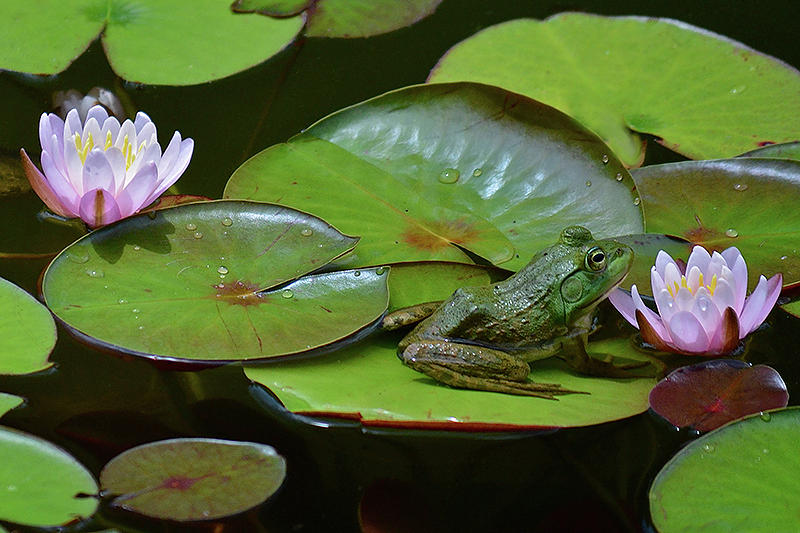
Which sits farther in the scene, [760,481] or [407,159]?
[407,159]

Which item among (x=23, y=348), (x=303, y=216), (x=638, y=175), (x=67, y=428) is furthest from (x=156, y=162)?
(x=638, y=175)

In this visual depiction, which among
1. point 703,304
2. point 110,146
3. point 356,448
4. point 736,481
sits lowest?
point 356,448

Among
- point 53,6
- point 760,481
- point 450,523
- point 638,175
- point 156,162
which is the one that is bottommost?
point 450,523

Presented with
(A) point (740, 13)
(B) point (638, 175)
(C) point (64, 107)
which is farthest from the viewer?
(A) point (740, 13)

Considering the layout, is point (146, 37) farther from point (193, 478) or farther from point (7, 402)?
point (193, 478)

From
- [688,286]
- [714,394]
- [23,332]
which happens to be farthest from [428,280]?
[23,332]

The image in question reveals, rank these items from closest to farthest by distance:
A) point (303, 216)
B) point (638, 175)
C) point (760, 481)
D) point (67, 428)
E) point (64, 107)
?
point (760, 481) < point (67, 428) < point (303, 216) < point (638, 175) < point (64, 107)

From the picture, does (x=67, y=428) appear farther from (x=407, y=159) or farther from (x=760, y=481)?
(x=760, y=481)
